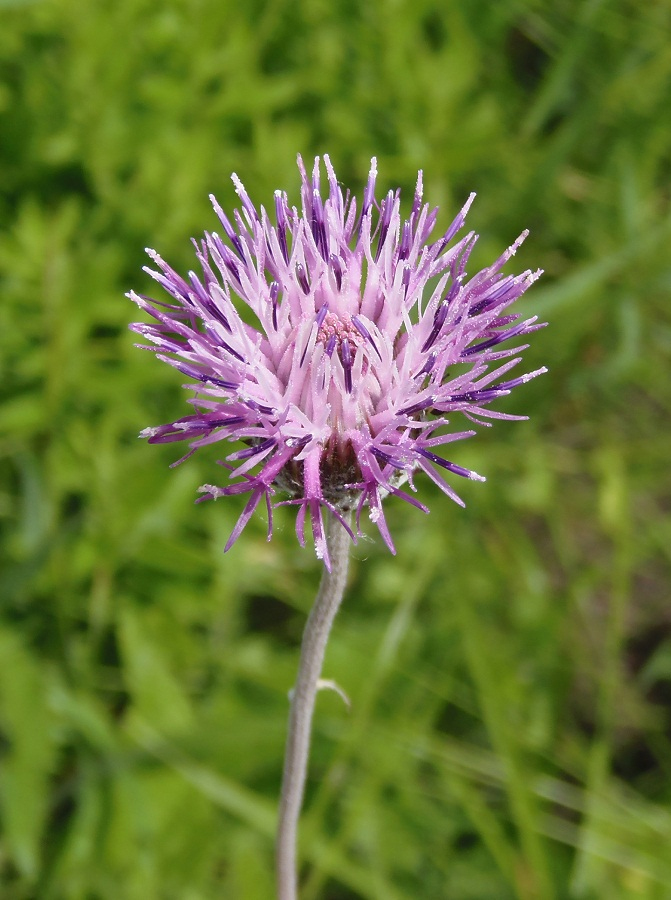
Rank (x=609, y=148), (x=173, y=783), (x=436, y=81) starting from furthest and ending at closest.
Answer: (x=609, y=148) < (x=436, y=81) < (x=173, y=783)

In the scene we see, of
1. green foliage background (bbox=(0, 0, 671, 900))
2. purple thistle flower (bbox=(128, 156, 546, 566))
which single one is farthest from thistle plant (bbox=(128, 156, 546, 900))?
green foliage background (bbox=(0, 0, 671, 900))

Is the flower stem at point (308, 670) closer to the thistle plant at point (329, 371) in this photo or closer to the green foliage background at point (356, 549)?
the thistle plant at point (329, 371)

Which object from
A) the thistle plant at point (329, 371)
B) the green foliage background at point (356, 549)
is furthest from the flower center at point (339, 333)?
the green foliage background at point (356, 549)

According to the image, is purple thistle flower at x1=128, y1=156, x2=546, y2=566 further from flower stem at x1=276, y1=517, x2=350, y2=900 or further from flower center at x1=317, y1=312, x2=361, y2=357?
flower stem at x1=276, y1=517, x2=350, y2=900

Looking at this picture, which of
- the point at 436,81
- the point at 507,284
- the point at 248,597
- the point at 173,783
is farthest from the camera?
the point at 436,81

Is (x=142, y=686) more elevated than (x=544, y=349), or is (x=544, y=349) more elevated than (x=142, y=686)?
(x=544, y=349)

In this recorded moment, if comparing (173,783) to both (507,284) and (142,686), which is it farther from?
(507,284)

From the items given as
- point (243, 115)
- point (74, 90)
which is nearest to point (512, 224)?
point (243, 115)
